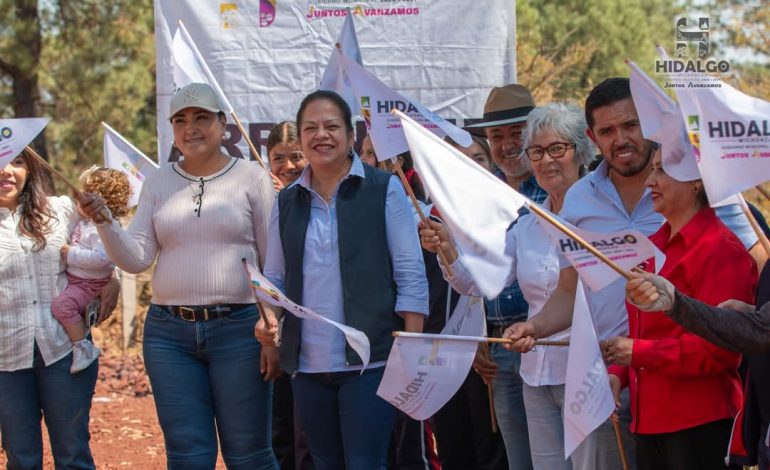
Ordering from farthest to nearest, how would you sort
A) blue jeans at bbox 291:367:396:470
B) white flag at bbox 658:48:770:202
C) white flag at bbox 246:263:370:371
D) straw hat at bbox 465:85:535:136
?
1. straw hat at bbox 465:85:535:136
2. blue jeans at bbox 291:367:396:470
3. white flag at bbox 246:263:370:371
4. white flag at bbox 658:48:770:202

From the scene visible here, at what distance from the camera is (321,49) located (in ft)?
24.0

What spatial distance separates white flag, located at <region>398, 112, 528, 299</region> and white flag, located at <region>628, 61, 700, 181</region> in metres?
0.50

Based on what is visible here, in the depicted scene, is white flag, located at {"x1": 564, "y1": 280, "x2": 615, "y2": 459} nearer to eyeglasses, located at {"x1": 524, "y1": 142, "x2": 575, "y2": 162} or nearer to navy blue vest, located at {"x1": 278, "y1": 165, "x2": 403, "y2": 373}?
eyeglasses, located at {"x1": 524, "y1": 142, "x2": 575, "y2": 162}

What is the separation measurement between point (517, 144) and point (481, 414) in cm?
131

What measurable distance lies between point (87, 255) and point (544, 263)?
2.32 meters

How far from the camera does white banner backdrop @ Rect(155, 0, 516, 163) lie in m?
7.22

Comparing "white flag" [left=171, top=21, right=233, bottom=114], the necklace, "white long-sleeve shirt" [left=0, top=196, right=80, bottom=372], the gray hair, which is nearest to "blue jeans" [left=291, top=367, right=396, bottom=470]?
the necklace

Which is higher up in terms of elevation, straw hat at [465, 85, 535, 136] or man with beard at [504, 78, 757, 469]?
straw hat at [465, 85, 535, 136]

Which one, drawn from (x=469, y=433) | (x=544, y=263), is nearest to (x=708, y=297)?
(x=544, y=263)

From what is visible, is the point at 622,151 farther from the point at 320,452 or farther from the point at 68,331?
the point at 68,331

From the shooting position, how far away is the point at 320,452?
4.97 meters

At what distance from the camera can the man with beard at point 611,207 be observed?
435 cm

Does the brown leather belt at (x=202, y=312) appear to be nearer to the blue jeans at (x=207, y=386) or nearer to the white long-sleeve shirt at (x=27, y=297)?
the blue jeans at (x=207, y=386)

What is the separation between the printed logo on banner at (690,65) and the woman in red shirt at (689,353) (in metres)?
0.29
